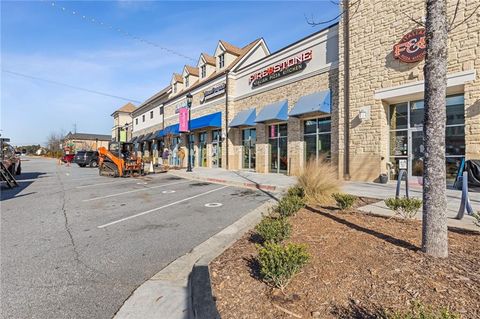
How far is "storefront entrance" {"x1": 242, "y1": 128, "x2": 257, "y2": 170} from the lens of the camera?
20234 mm

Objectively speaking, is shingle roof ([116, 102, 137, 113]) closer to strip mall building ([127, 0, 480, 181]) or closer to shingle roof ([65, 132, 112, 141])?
strip mall building ([127, 0, 480, 181])

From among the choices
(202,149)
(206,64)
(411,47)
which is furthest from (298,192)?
(206,64)

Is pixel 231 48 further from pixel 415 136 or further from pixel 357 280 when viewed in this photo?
pixel 357 280

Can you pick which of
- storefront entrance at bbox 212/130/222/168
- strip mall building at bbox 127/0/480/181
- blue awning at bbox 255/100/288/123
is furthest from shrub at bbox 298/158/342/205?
storefront entrance at bbox 212/130/222/168

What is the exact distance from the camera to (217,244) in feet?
15.3

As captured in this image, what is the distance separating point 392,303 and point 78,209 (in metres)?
8.37

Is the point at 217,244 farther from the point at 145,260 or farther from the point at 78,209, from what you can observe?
the point at 78,209

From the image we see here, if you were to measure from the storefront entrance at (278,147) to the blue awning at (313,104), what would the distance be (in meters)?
2.18

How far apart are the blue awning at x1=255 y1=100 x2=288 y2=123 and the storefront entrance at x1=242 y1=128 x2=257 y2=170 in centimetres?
215

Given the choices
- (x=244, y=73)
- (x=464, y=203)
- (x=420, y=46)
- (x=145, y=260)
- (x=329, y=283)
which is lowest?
(x=145, y=260)

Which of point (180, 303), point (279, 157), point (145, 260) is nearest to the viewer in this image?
point (180, 303)

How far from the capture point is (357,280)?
108 inches

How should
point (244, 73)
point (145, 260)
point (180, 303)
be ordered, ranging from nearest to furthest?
point (180, 303)
point (145, 260)
point (244, 73)

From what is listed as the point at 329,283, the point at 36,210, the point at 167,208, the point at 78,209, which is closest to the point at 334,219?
the point at 329,283
